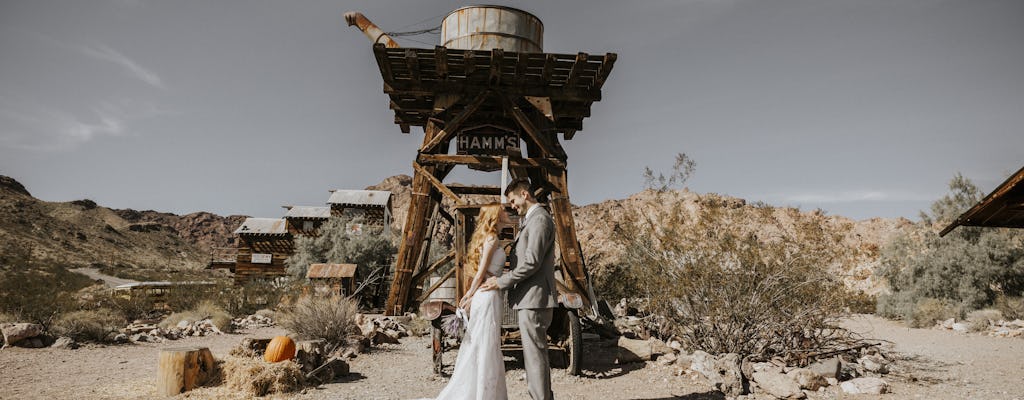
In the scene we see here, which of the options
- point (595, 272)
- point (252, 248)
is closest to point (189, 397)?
point (595, 272)

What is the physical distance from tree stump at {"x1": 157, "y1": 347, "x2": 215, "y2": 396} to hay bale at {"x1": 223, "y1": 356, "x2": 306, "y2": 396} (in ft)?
0.98

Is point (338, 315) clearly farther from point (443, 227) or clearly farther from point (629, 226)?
point (443, 227)

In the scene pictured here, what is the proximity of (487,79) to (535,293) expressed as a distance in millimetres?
Result: 6182

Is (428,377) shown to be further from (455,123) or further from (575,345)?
(455,123)

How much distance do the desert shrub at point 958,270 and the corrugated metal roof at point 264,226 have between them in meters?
37.8

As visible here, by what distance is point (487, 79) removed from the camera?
9.12 metres

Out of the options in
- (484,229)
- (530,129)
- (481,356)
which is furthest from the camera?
(530,129)

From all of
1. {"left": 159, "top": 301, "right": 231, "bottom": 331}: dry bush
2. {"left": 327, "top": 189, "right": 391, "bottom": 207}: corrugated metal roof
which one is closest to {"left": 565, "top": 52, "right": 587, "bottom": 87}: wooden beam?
{"left": 159, "top": 301, "right": 231, "bottom": 331}: dry bush

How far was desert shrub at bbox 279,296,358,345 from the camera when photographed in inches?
300

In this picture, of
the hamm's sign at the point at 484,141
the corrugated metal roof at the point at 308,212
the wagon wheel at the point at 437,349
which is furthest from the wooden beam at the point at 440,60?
the corrugated metal roof at the point at 308,212

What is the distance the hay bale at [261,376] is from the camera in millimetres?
5062

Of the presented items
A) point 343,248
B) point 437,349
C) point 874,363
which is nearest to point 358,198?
point 343,248

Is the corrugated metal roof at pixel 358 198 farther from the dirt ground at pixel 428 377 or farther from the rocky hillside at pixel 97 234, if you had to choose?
the dirt ground at pixel 428 377

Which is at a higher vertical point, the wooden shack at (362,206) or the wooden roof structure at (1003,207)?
the wooden shack at (362,206)
